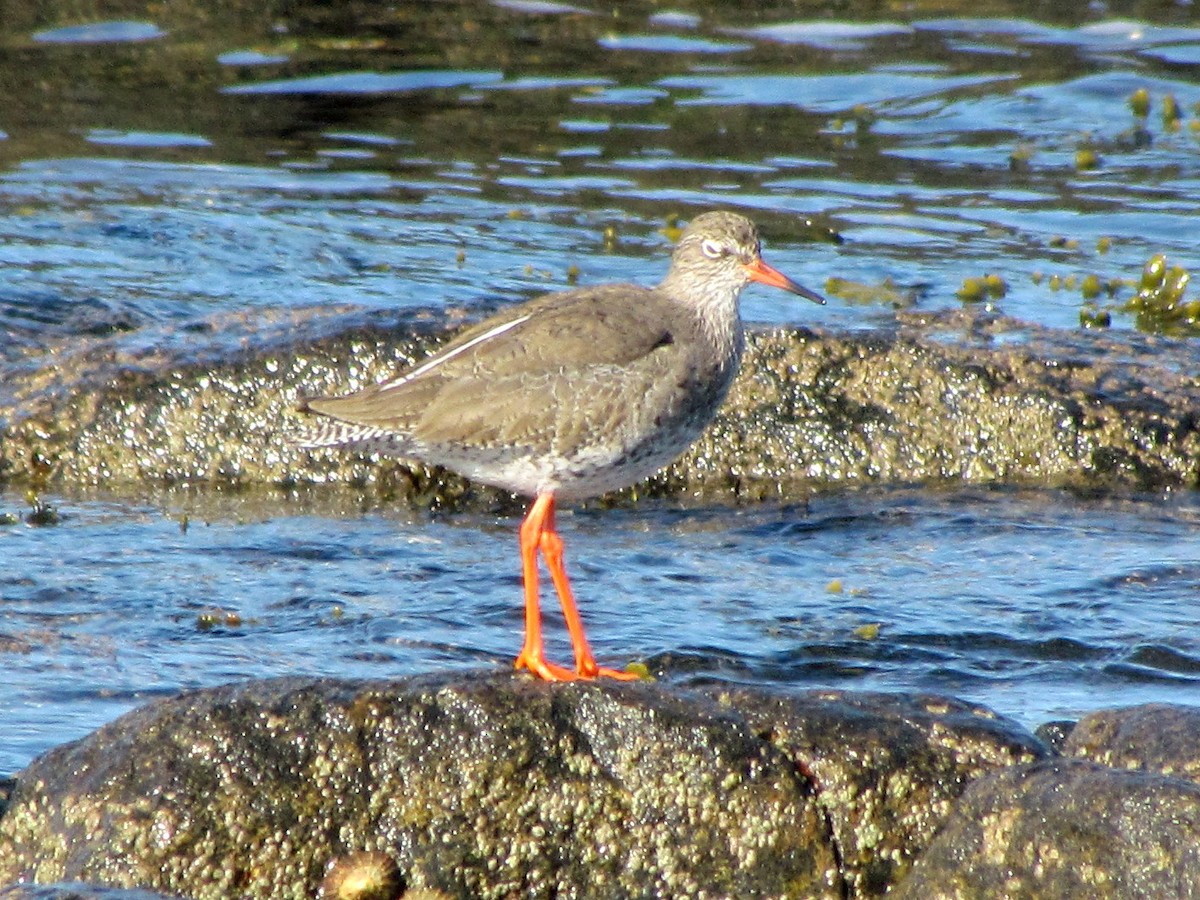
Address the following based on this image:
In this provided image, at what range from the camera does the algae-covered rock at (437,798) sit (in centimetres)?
463

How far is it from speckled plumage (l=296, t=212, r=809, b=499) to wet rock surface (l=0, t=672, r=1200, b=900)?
130 centimetres

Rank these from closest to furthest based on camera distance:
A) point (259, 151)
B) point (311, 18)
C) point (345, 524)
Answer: point (345, 524), point (259, 151), point (311, 18)

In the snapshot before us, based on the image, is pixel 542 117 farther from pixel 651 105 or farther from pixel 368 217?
pixel 368 217

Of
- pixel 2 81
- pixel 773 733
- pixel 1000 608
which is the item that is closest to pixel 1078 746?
pixel 773 733

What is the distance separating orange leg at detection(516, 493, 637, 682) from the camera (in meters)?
5.83

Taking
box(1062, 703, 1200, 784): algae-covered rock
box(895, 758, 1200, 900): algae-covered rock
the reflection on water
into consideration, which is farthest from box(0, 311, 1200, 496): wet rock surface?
box(895, 758, 1200, 900): algae-covered rock

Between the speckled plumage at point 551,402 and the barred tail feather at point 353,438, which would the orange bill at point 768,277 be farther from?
the barred tail feather at point 353,438

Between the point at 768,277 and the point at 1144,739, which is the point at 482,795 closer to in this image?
the point at 1144,739

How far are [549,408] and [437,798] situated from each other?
1698mm

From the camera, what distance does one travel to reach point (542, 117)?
48.4ft

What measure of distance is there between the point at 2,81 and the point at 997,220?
27.6ft

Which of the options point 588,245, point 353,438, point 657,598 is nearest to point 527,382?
point 353,438

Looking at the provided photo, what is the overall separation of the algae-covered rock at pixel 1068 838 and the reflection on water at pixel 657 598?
1598mm

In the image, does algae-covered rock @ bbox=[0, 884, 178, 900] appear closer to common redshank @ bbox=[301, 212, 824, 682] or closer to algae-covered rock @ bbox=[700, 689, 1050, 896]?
algae-covered rock @ bbox=[700, 689, 1050, 896]
